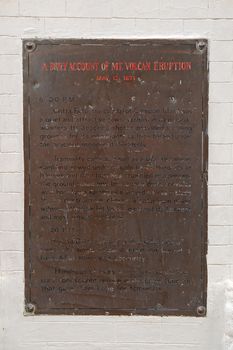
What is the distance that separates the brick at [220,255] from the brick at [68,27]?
1.43m

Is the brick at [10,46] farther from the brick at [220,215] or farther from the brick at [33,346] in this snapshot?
the brick at [33,346]

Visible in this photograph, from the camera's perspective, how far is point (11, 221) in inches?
129

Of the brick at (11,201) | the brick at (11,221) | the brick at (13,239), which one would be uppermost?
the brick at (11,201)

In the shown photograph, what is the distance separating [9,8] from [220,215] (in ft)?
5.52

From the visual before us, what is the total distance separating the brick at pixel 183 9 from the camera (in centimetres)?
320

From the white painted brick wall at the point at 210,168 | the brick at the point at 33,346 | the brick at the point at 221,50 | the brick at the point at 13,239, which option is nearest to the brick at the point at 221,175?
the white painted brick wall at the point at 210,168

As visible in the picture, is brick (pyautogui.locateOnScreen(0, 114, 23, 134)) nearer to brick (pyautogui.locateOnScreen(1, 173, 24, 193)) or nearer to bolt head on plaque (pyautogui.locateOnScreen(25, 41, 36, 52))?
brick (pyautogui.locateOnScreen(1, 173, 24, 193))

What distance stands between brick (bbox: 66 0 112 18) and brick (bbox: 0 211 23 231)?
3.87ft

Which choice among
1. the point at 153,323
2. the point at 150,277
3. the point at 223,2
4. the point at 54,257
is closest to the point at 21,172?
the point at 54,257

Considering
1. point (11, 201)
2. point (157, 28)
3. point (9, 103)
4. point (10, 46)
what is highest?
point (157, 28)

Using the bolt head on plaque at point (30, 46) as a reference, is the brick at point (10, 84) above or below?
below

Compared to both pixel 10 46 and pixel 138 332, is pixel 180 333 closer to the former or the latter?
pixel 138 332

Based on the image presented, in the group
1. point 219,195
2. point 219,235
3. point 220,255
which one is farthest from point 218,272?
point 219,195

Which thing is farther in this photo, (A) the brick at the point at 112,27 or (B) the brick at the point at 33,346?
(B) the brick at the point at 33,346
